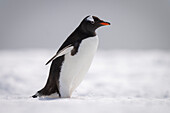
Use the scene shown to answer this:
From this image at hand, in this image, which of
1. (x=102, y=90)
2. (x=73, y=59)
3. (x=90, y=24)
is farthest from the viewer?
(x=102, y=90)

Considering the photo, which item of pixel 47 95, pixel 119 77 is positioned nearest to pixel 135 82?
pixel 119 77

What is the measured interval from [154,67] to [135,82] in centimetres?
351

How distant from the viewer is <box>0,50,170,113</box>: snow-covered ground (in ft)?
9.98

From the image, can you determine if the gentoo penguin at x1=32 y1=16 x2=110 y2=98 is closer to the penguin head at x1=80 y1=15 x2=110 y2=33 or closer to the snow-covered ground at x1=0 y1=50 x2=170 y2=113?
the penguin head at x1=80 y1=15 x2=110 y2=33

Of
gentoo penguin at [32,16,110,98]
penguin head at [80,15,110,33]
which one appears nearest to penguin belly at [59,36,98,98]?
gentoo penguin at [32,16,110,98]

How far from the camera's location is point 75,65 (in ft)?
13.6

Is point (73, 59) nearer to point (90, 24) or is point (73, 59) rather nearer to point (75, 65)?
point (75, 65)

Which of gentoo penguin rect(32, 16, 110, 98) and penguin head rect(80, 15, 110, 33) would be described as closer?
gentoo penguin rect(32, 16, 110, 98)

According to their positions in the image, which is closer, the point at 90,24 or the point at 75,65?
the point at 75,65

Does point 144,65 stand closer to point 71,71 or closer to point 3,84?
point 3,84

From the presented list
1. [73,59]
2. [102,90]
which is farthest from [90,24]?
[102,90]

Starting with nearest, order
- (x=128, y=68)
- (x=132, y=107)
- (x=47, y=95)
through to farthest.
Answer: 1. (x=132, y=107)
2. (x=47, y=95)
3. (x=128, y=68)

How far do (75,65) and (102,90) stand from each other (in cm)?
378

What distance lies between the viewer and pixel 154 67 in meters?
13.5
